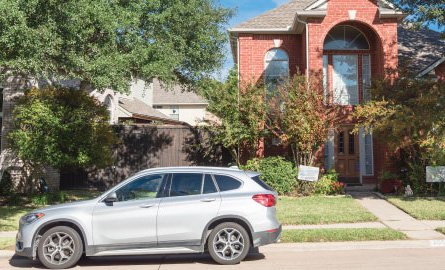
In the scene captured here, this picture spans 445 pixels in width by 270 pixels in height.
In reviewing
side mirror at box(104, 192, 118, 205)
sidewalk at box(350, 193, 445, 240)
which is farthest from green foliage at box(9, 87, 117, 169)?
sidewalk at box(350, 193, 445, 240)

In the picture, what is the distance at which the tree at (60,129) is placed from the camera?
44.0ft

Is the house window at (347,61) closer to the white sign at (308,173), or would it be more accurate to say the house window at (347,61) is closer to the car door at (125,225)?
the white sign at (308,173)

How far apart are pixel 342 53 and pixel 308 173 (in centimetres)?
591

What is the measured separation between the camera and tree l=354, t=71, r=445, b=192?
13273 mm

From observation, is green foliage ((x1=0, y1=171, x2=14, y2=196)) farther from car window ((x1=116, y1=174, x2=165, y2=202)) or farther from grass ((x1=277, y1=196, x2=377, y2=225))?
car window ((x1=116, y1=174, x2=165, y2=202))

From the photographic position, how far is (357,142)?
18.2 m

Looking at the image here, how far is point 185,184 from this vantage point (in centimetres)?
754

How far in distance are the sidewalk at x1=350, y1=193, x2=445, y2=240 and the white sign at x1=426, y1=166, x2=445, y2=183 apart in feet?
5.41

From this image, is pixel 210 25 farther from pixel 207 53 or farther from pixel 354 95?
pixel 354 95

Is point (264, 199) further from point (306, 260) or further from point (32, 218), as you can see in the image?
point (32, 218)

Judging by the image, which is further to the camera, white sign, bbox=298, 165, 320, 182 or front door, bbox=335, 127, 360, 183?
front door, bbox=335, 127, 360, 183

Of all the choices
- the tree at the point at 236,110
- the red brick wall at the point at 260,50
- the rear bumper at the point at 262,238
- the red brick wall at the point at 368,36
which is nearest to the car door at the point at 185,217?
the rear bumper at the point at 262,238

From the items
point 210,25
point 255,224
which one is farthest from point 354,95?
point 255,224

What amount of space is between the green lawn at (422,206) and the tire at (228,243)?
5.87m
